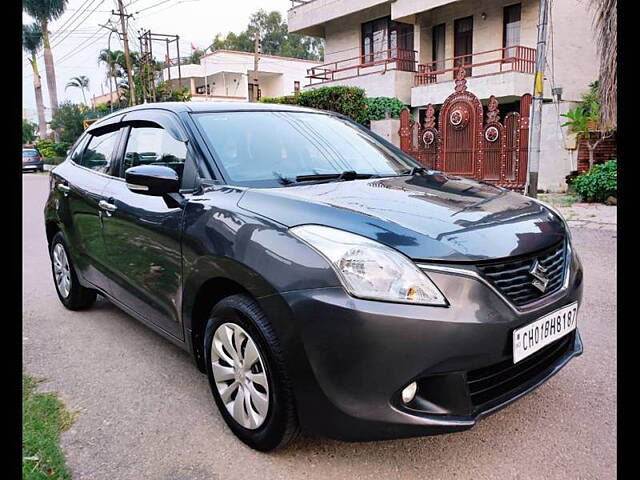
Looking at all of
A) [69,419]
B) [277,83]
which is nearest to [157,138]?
[69,419]

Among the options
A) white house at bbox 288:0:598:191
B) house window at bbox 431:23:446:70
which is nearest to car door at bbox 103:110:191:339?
white house at bbox 288:0:598:191

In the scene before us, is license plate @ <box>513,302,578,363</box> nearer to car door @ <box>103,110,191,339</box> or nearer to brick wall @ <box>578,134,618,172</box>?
car door @ <box>103,110,191,339</box>

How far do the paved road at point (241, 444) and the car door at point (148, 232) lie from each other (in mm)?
394

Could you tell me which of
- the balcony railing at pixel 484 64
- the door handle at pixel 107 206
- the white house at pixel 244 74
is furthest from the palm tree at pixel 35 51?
the door handle at pixel 107 206

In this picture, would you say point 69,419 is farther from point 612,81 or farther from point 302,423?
point 612,81

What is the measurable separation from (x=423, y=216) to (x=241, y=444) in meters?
1.36

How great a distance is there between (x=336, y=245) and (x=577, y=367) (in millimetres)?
2005

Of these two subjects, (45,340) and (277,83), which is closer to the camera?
(45,340)

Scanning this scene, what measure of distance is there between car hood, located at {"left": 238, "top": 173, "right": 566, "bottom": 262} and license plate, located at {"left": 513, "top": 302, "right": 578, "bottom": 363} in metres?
0.30

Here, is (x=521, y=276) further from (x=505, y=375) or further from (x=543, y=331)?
(x=505, y=375)

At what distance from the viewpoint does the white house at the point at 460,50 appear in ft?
54.6

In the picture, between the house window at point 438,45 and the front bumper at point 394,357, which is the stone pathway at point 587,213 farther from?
the house window at point 438,45

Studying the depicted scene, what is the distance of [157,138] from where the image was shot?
11.0ft
